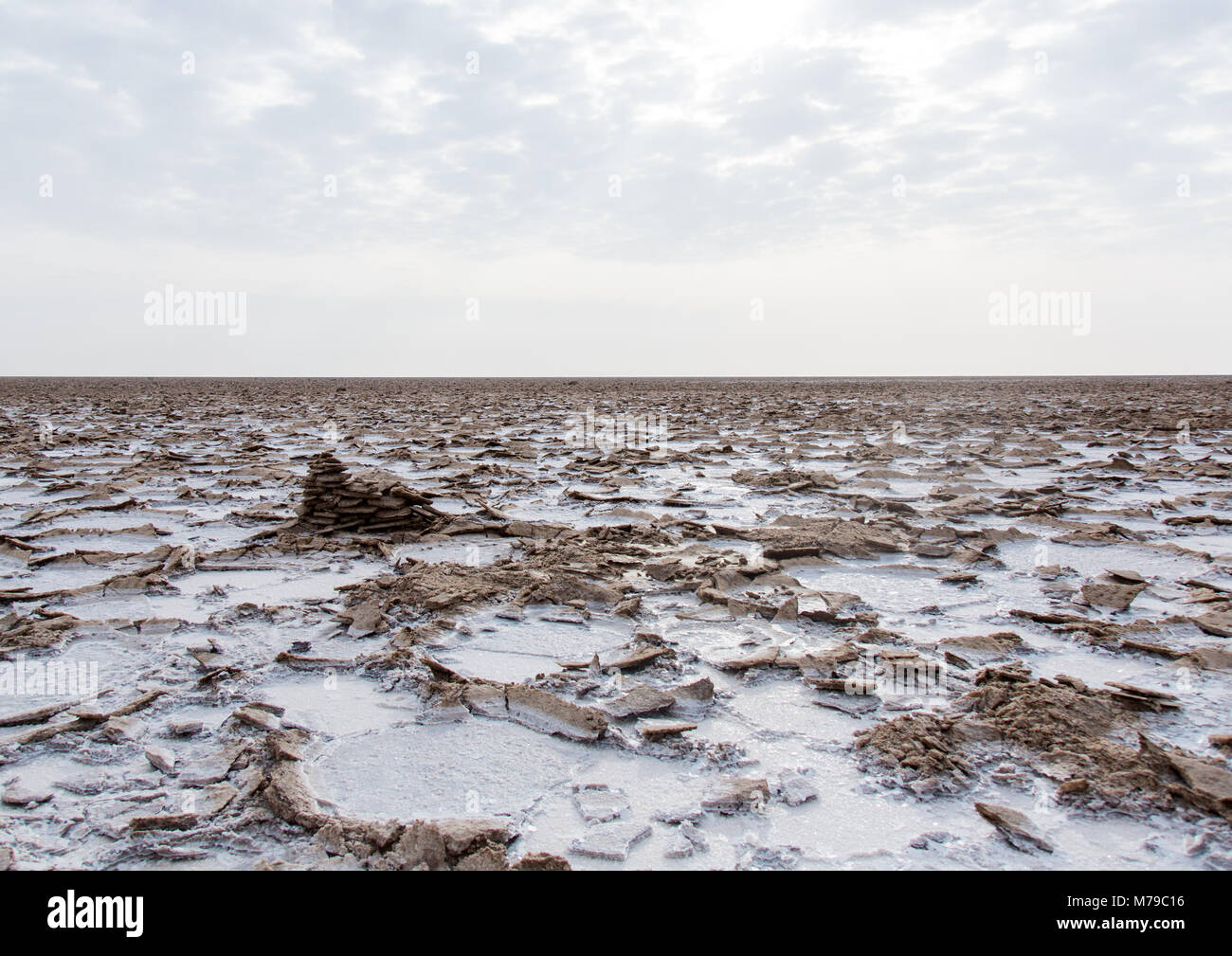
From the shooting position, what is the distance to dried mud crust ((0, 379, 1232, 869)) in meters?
1.88

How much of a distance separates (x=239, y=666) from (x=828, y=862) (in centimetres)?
226

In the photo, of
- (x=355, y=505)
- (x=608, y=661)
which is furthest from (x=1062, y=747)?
(x=355, y=505)

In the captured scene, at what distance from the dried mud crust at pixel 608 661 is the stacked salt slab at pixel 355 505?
0.07 ft

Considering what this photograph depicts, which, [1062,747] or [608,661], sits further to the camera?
[608,661]

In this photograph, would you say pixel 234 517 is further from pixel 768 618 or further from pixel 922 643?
pixel 922 643

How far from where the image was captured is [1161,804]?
75.4 inches

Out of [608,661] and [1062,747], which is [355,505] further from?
[1062,747]

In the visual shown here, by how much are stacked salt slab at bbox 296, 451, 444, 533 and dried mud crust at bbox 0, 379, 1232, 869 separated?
0.07 ft

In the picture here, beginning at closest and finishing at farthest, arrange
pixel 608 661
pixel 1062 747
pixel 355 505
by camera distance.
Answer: pixel 1062 747 → pixel 608 661 → pixel 355 505

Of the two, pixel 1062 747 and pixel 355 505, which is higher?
pixel 355 505

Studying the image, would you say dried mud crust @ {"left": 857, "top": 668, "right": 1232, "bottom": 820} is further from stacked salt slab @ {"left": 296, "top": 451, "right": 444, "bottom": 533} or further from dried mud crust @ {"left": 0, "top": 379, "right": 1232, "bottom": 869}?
stacked salt slab @ {"left": 296, "top": 451, "right": 444, "bottom": 533}

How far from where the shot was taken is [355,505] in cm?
527

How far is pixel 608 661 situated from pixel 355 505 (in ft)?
9.75

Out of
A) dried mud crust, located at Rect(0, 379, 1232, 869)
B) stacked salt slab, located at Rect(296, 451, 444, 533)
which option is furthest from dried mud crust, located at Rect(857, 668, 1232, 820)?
stacked salt slab, located at Rect(296, 451, 444, 533)
